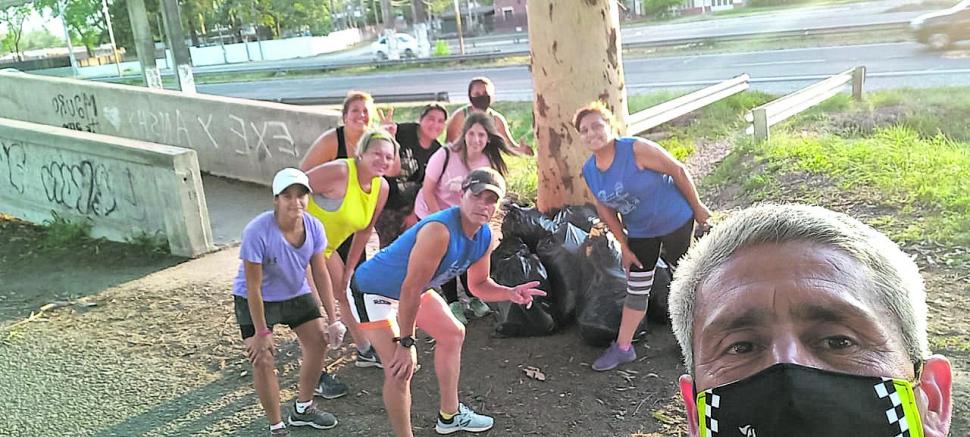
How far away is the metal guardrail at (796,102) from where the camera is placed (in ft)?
29.3

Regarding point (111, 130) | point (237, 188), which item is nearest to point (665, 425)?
point (237, 188)

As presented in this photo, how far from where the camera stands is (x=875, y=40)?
19938 mm

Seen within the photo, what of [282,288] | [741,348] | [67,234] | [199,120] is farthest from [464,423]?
[199,120]

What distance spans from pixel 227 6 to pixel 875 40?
40.7m

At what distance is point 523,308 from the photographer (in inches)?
207

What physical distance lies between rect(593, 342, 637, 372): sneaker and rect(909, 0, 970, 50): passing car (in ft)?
49.5

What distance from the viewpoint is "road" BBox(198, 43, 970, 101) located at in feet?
47.5

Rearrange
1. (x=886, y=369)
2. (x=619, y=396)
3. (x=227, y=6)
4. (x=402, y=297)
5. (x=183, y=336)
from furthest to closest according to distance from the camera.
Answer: (x=227, y=6) < (x=183, y=336) < (x=619, y=396) < (x=402, y=297) < (x=886, y=369)

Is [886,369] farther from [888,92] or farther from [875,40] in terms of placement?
[875,40]

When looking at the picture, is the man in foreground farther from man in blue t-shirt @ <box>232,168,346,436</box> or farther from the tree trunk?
the tree trunk

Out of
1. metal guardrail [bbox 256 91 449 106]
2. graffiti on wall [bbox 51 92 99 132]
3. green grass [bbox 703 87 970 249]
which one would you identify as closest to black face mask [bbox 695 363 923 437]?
green grass [bbox 703 87 970 249]

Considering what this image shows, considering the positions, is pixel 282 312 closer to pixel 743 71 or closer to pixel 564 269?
pixel 564 269

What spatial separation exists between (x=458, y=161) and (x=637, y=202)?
1.41 m

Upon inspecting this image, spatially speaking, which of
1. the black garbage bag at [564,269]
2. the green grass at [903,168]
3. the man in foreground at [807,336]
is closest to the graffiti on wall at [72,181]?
the black garbage bag at [564,269]
